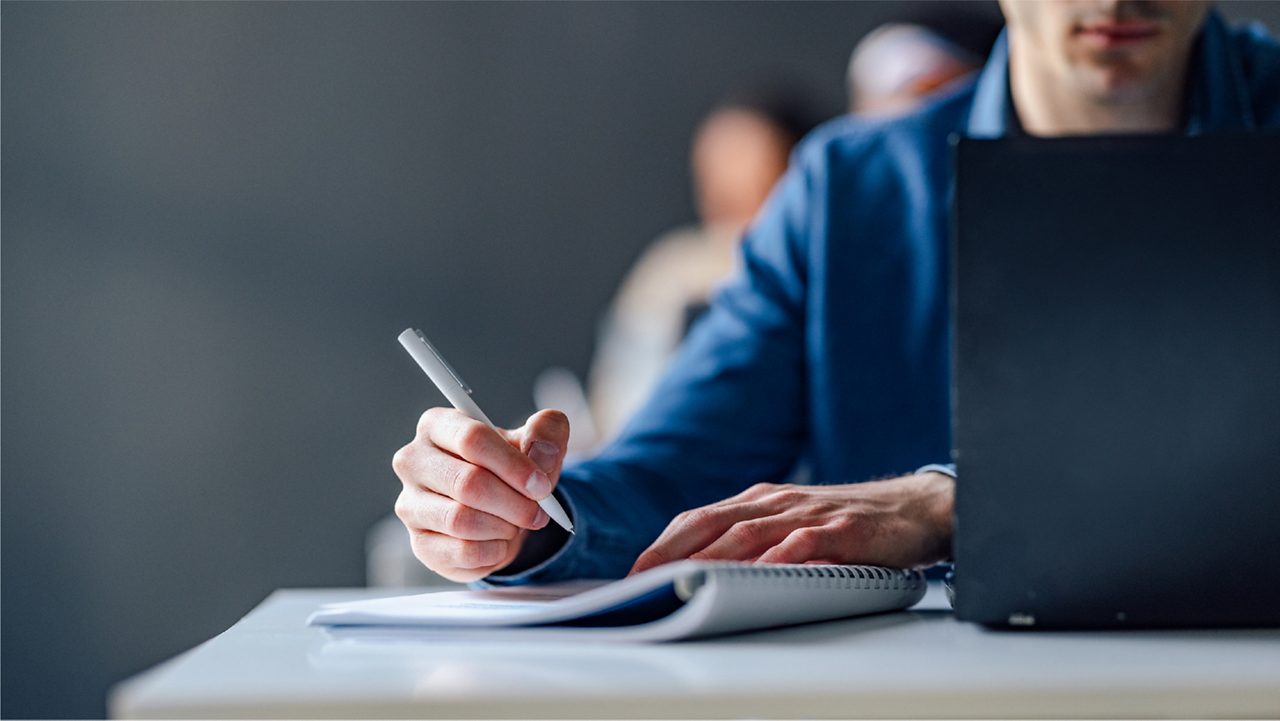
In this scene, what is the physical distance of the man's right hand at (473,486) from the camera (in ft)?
2.51

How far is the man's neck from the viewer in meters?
1.24

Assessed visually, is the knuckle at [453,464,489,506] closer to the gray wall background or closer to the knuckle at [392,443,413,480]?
the knuckle at [392,443,413,480]

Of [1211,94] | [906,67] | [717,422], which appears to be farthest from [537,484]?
[906,67]

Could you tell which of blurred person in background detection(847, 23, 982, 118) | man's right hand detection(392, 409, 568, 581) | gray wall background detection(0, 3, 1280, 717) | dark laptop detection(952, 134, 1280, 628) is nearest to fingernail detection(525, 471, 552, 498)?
man's right hand detection(392, 409, 568, 581)

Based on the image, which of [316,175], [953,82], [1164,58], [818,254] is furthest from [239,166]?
[1164,58]

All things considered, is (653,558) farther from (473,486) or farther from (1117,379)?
(1117,379)

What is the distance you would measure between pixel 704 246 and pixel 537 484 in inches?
121

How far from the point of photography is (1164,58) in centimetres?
120

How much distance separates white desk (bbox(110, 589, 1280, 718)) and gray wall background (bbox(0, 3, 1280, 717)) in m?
3.30

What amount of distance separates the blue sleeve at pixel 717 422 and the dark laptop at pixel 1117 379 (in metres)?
0.35

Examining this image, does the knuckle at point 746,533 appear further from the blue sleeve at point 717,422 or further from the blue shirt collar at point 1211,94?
the blue shirt collar at point 1211,94

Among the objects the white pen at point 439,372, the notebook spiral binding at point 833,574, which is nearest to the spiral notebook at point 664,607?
the notebook spiral binding at point 833,574

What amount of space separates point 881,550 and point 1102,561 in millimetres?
188

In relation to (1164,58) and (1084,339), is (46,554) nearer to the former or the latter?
(1164,58)
